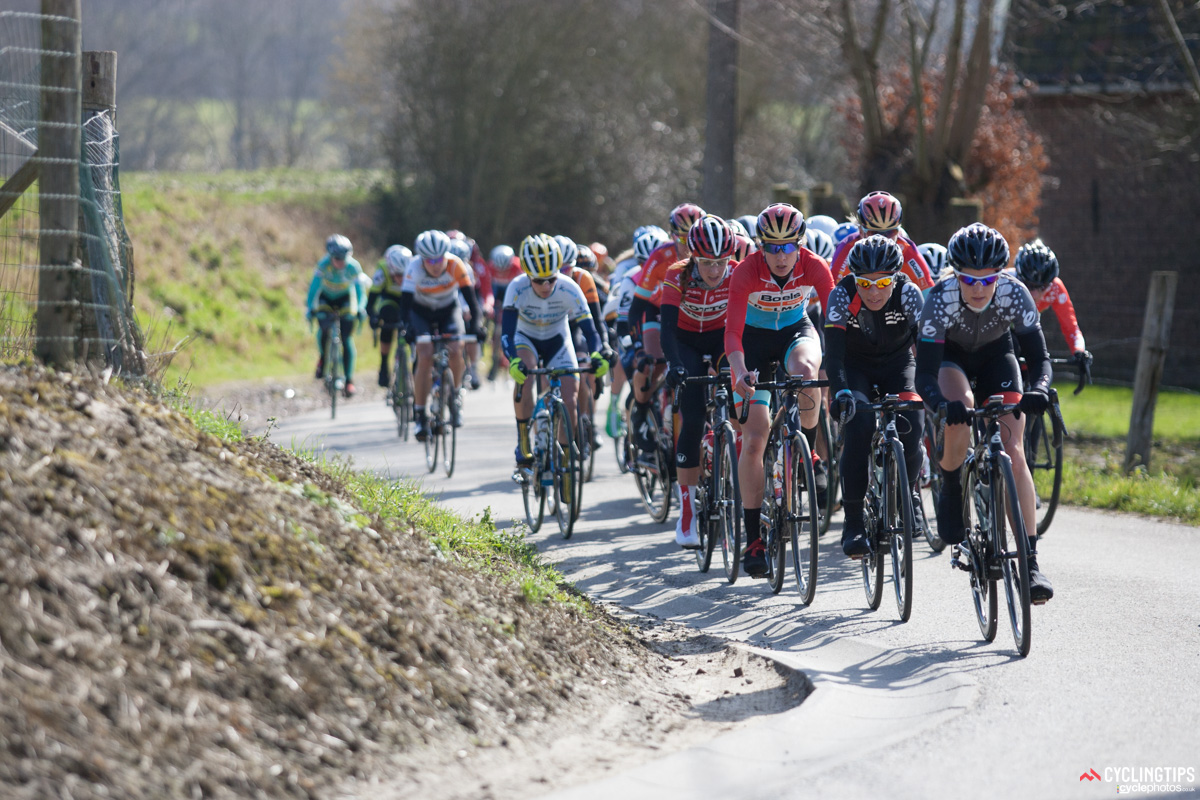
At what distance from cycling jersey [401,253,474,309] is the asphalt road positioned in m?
3.23

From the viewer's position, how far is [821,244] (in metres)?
9.64

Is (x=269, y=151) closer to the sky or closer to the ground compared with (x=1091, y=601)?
closer to the sky

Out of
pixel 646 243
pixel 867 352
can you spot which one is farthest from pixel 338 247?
pixel 867 352

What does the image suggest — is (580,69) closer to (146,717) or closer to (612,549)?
(612,549)

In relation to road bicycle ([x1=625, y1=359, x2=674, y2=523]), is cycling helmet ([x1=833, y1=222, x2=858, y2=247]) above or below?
above

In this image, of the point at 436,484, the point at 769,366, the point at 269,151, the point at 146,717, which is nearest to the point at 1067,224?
the point at 436,484

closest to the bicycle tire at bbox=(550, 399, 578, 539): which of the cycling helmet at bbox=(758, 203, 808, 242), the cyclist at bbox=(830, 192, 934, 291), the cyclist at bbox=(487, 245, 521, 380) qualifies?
the cyclist at bbox=(830, 192, 934, 291)

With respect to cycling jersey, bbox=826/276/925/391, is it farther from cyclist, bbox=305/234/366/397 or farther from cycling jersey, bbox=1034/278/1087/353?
cyclist, bbox=305/234/366/397

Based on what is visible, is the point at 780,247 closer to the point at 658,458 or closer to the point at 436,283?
the point at 658,458

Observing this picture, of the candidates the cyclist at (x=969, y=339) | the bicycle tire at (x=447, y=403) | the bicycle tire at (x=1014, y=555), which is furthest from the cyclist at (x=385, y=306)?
the bicycle tire at (x=1014, y=555)

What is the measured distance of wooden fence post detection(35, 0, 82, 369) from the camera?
5.84 m

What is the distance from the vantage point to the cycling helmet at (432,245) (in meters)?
12.5

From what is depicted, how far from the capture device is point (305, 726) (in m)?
4.28

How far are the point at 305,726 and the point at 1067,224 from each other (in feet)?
71.2
